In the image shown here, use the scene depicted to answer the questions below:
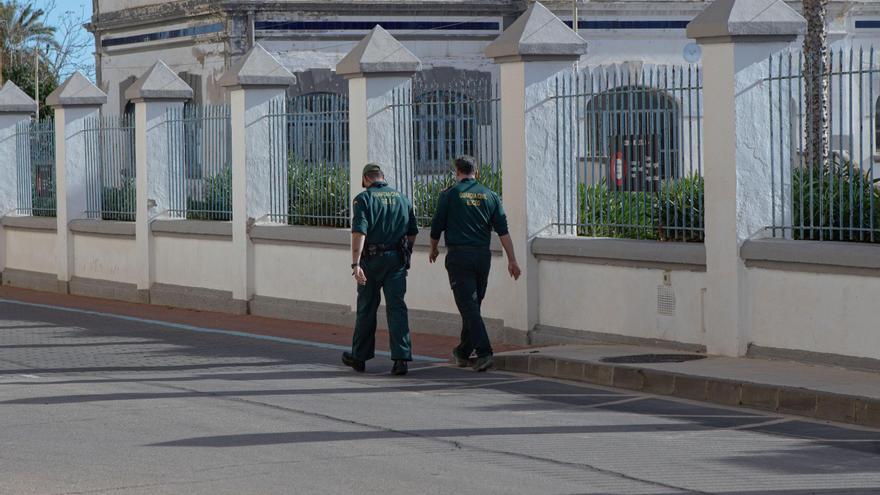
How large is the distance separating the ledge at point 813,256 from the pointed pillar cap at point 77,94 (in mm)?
12821

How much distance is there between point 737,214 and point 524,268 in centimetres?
264

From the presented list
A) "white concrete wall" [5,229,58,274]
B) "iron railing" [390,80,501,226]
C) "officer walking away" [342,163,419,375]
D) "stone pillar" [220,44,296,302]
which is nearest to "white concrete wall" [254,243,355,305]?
"stone pillar" [220,44,296,302]

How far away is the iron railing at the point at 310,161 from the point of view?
1755 centimetres

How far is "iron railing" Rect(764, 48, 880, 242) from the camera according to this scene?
11875 millimetres

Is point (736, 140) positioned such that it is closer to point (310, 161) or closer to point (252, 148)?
point (310, 161)

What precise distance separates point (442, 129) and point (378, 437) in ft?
22.2

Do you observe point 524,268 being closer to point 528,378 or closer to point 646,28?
point 528,378

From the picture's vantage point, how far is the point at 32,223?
24281mm

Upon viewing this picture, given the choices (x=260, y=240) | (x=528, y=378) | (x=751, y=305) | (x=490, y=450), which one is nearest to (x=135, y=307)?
(x=260, y=240)

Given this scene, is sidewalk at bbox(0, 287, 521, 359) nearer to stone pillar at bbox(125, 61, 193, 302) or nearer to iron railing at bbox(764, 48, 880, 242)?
stone pillar at bbox(125, 61, 193, 302)

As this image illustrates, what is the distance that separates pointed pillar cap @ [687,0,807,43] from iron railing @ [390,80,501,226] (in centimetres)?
304

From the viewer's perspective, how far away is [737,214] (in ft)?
41.4

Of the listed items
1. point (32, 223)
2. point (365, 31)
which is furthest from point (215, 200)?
point (365, 31)

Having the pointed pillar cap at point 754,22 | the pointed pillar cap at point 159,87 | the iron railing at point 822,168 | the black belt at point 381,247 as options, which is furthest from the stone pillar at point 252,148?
the iron railing at point 822,168
